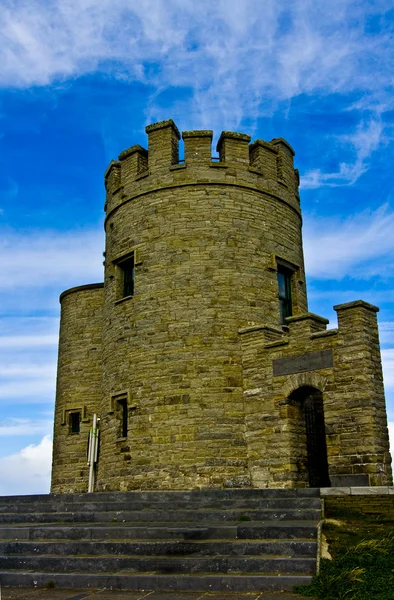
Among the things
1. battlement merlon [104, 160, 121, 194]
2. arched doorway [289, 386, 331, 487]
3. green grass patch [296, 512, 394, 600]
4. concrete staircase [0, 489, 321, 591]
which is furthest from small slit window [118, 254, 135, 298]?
green grass patch [296, 512, 394, 600]

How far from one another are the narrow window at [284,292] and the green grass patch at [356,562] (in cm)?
734

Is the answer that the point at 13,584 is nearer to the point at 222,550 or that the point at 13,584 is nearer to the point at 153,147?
the point at 222,550

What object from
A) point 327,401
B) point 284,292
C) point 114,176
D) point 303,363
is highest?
point 114,176

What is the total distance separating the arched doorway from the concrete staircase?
11.1 ft

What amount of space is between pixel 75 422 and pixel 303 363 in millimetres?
8270

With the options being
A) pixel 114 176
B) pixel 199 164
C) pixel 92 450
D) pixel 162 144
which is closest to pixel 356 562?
pixel 92 450

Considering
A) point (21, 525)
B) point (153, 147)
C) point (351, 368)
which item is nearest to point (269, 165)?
point (153, 147)

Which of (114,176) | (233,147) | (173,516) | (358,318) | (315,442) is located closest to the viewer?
(173,516)

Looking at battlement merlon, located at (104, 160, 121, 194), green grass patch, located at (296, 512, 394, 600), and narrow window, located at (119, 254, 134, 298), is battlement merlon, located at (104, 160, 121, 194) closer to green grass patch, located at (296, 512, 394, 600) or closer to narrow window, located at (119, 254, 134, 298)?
narrow window, located at (119, 254, 134, 298)

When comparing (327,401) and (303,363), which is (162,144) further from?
(327,401)

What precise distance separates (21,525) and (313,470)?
655 centimetres

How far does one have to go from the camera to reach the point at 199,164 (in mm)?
→ 14891

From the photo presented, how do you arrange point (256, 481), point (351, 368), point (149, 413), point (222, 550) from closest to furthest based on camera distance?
point (222, 550)
point (351, 368)
point (256, 481)
point (149, 413)

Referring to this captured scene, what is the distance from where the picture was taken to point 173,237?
47.2 ft
